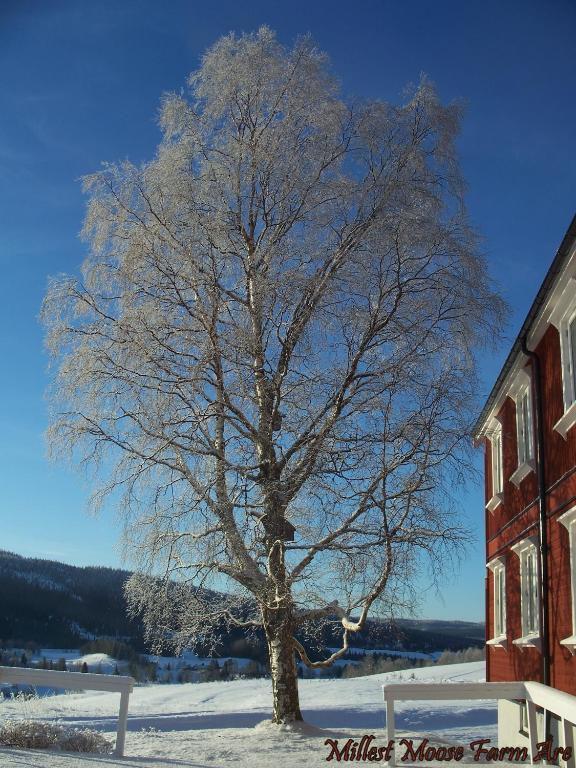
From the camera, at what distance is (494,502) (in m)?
15.4

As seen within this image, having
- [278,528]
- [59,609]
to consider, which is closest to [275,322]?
[278,528]

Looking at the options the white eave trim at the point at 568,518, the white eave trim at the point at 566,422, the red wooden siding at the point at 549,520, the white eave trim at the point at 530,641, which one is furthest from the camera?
the white eave trim at the point at 530,641

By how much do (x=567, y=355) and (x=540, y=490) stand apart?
234 cm

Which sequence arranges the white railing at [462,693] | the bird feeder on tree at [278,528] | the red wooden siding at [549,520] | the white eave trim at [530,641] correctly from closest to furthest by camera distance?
the white railing at [462,693] → the red wooden siding at [549,520] → the white eave trim at [530,641] → the bird feeder on tree at [278,528]

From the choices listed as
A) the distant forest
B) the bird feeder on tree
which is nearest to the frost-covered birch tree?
the bird feeder on tree

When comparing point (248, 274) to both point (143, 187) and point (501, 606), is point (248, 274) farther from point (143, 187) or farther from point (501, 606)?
point (501, 606)

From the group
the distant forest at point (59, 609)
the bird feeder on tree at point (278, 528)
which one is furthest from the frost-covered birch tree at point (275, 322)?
the distant forest at point (59, 609)

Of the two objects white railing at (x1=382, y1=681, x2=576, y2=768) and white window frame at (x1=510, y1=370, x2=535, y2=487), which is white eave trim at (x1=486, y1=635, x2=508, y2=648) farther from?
white railing at (x1=382, y1=681, x2=576, y2=768)

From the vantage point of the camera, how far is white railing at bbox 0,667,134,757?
9.09 m

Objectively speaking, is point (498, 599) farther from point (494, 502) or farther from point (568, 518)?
point (568, 518)

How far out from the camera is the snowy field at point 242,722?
9039 millimetres

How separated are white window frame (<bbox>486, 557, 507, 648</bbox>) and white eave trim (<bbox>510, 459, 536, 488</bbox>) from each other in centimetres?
240

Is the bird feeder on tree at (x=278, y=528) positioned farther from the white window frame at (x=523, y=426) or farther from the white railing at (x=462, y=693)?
the white window frame at (x=523, y=426)

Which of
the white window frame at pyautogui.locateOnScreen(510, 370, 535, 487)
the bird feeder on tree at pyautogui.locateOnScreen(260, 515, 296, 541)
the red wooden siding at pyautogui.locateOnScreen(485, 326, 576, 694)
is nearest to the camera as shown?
the red wooden siding at pyautogui.locateOnScreen(485, 326, 576, 694)
